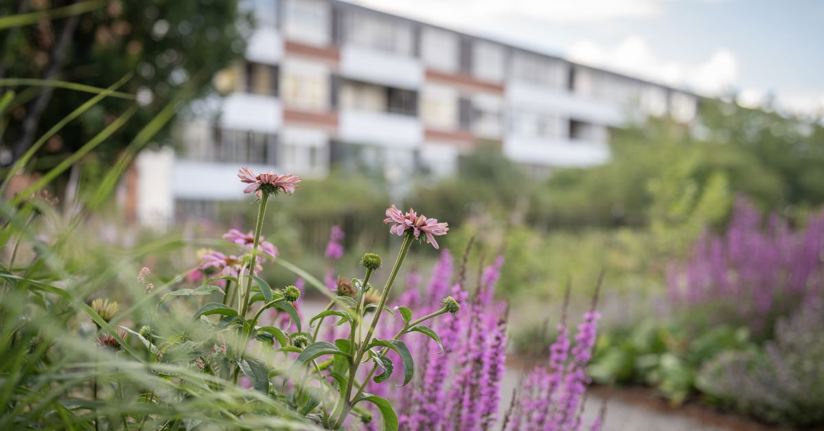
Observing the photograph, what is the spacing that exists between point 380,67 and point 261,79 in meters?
5.52

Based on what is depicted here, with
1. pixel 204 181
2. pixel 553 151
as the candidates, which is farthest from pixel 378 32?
pixel 553 151

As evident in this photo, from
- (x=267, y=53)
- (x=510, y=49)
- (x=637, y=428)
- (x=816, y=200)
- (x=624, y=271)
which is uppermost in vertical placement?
(x=510, y=49)

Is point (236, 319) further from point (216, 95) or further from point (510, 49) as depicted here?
point (510, 49)

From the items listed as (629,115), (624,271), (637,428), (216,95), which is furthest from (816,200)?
(637,428)

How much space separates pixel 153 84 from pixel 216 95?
1.58m

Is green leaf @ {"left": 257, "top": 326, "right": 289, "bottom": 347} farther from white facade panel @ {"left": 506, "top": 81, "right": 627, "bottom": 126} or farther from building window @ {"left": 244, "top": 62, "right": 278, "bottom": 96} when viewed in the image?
white facade panel @ {"left": 506, "top": 81, "right": 627, "bottom": 126}

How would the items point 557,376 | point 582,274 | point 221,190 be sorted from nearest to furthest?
point 557,376
point 582,274
point 221,190

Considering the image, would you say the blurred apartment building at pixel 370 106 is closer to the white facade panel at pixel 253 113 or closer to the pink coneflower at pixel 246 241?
the white facade panel at pixel 253 113

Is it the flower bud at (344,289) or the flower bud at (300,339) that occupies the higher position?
the flower bud at (344,289)

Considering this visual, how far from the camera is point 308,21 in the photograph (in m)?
27.1

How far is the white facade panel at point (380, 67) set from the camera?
28.2 metres

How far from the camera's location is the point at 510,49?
34.0 metres

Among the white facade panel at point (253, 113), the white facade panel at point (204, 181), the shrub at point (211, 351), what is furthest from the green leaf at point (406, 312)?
the white facade panel at point (253, 113)

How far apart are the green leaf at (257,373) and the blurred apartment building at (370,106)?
2020 centimetres
